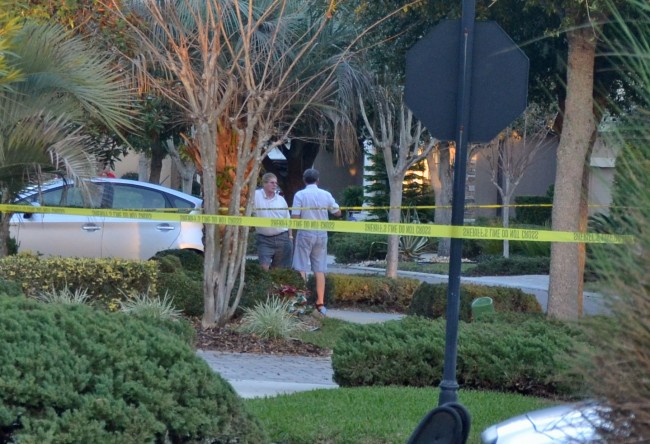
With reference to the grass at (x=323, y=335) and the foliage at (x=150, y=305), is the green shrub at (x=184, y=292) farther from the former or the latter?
the grass at (x=323, y=335)

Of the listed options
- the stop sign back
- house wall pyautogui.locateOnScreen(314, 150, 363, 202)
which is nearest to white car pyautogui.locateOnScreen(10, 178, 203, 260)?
the stop sign back

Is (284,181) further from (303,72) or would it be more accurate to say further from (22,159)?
(22,159)

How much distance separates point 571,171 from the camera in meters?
10.3

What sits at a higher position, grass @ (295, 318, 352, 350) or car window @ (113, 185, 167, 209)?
car window @ (113, 185, 167, 209)

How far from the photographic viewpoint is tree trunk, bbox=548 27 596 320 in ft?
33.5

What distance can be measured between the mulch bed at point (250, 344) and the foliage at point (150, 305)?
412mm

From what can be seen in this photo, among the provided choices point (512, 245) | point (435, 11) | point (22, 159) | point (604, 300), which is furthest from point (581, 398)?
point (512, 245)

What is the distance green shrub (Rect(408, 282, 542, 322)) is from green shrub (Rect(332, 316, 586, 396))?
159 inches

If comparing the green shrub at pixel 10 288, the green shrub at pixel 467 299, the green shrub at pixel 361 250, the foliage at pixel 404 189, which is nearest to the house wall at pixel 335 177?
the foliage at pixel 404 189

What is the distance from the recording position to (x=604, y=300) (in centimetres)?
295

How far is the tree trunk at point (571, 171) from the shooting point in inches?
402

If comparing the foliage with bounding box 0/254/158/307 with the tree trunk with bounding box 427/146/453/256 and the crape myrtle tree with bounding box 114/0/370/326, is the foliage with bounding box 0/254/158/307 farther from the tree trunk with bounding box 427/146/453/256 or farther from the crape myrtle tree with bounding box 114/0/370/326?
the tree trunk with bounding box 427/146/453/256

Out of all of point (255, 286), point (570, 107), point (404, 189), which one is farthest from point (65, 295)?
point (404, 189)

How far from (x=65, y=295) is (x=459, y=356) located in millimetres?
4814
